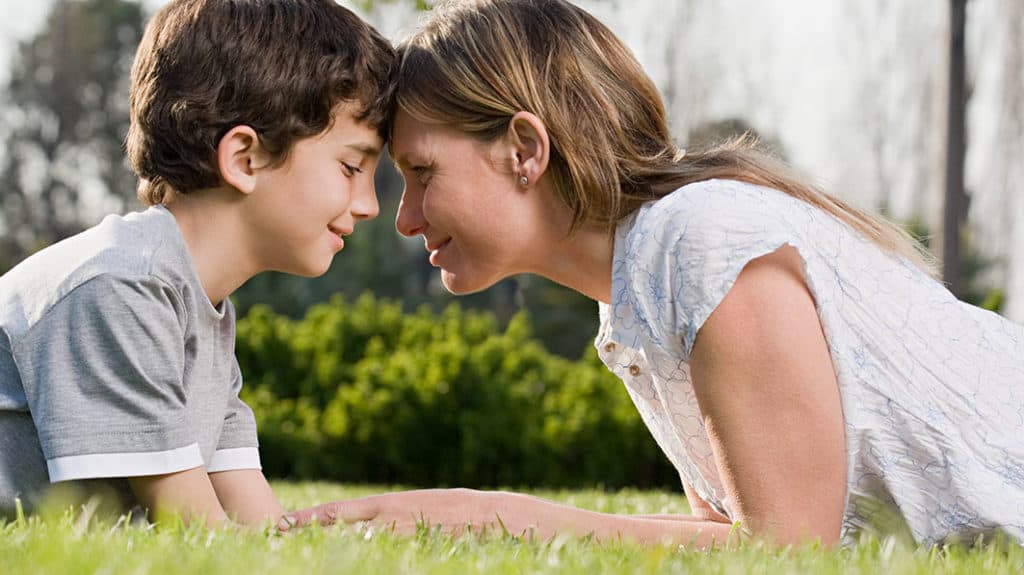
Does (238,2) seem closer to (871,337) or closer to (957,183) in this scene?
(871,337)

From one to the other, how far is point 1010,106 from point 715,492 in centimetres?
1481

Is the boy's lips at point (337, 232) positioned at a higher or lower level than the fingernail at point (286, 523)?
higher

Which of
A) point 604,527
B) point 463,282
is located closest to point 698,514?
point 604,527

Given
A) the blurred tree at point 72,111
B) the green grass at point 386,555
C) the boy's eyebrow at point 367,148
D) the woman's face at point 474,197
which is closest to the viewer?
the green grass at point 386,555

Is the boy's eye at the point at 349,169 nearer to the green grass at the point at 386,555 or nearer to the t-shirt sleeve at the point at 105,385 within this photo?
the t-shirt sleeve at the point at 105,385

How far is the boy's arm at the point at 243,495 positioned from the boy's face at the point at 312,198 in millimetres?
640

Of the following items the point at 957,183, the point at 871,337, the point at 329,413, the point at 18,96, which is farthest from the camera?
the point at 18,96

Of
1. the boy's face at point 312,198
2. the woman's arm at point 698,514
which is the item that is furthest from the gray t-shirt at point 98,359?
the woman's arm at point 698,514

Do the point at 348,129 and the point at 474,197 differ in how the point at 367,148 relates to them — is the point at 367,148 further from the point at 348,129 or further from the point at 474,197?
the point at 474,197

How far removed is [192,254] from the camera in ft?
10.1

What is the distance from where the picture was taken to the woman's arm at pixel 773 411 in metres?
2.46

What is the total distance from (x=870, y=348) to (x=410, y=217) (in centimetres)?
139

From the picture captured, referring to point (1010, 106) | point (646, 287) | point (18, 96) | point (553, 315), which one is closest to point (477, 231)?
point (646, 287)

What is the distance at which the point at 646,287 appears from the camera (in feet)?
8.95
